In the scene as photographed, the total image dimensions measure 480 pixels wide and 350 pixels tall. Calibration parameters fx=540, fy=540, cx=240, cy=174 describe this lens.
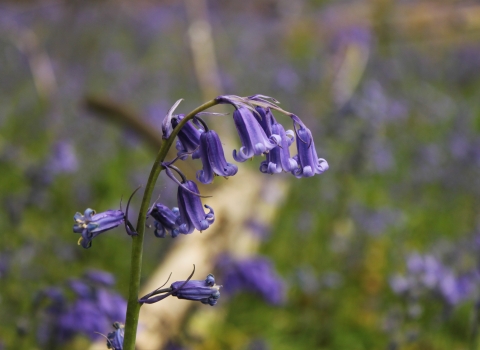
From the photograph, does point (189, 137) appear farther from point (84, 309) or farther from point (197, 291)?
point (84, 309)

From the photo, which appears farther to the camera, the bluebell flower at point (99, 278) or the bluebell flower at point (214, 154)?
the bluebell flower at point (99, 278)

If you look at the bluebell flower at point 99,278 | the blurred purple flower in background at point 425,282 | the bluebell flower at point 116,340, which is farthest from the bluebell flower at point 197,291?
the blurred purple flower in background at point 425,282

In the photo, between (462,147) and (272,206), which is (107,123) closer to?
(272,206)

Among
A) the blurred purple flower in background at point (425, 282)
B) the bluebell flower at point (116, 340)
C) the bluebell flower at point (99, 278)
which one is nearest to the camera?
the bluebell flower at point (116, 340)

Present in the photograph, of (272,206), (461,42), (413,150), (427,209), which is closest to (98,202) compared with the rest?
(272,206)

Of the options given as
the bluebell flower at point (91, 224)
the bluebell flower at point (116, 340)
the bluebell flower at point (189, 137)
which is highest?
the bluebell flower at point (189, 137)

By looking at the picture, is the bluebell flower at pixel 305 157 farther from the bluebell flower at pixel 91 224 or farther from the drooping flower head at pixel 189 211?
the bluebell flower at pixel 91 224

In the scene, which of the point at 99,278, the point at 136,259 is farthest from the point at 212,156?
the point at 99,278

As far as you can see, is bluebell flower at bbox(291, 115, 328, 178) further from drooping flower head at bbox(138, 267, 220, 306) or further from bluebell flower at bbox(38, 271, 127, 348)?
bluebell flower at bbox(38, 271, 127, 348)
